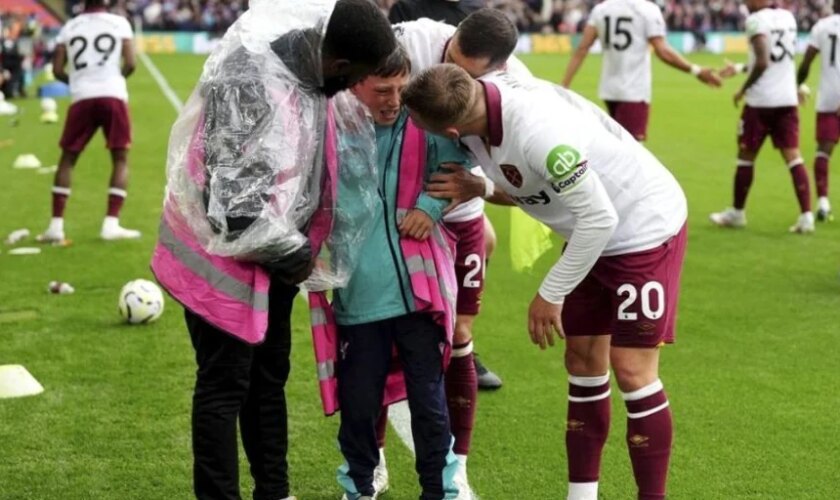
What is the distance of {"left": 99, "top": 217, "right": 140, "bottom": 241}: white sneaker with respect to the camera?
10141mm

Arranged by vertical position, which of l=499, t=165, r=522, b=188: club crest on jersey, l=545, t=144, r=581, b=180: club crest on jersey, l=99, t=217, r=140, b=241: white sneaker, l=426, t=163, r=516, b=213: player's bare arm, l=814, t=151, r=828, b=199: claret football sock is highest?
l=545, t=144, r=581, b=180: club crest on jersey

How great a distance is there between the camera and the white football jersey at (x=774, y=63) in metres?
10.4

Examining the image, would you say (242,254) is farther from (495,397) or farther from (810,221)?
(810,221)

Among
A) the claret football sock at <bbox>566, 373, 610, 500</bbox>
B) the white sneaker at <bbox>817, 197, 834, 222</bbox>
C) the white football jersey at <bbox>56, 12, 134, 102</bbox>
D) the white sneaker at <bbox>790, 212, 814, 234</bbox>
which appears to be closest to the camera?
the claret football sock at <bbox>566, 373, 610, 500</bbox>

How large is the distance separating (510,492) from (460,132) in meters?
1.64

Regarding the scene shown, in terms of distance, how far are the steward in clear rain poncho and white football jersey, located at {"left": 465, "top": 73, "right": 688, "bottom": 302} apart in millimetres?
575

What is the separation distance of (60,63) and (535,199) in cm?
718

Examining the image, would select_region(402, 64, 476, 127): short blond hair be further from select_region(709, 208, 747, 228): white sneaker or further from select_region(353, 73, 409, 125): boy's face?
select_region(709, 208, 747, 228): white sneaker

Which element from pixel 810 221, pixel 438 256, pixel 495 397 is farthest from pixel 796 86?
pixel 438 256

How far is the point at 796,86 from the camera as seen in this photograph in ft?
35.0

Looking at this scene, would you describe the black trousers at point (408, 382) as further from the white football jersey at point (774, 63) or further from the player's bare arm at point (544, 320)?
the white football jersey at point (774, 63)

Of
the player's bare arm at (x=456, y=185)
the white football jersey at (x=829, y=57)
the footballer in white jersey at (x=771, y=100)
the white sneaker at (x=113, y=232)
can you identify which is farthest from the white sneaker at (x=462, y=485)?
the white football jersey at (x=829, y=57)

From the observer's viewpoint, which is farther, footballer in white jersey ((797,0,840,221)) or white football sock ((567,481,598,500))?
footballer in white jersey ((797,0,840,221))

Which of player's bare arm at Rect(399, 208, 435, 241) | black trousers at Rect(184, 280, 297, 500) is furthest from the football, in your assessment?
player's bare arm at Rect(399, 208, 435, 241)
